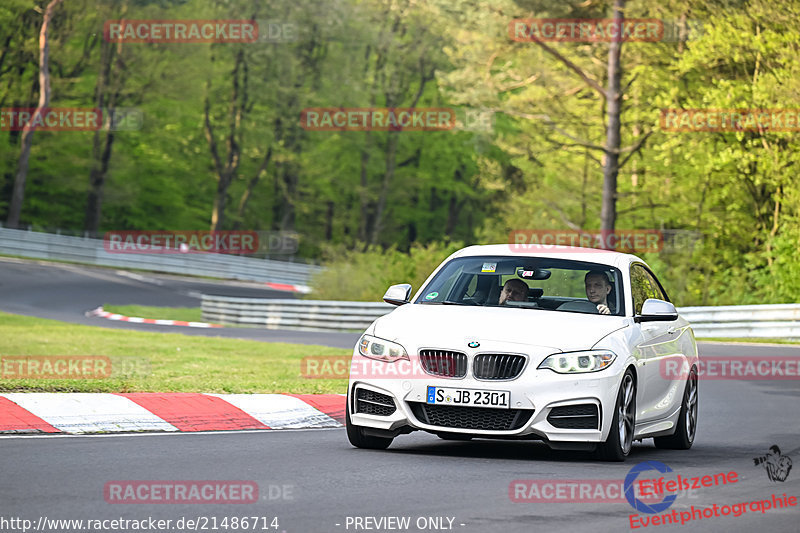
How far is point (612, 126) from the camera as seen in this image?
4050 cm

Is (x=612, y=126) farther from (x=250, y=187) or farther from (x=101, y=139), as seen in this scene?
(x=250, y=187)

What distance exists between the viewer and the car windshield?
1093 cm

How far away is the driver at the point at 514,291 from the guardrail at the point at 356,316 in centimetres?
1930

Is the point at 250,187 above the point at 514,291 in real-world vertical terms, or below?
above

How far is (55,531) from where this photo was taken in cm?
631

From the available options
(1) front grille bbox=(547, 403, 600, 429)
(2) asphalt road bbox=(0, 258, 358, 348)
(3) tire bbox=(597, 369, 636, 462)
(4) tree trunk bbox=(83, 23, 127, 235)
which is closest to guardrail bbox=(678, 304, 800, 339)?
(2) asphalt road bbox=(0, 258, 358, 348)

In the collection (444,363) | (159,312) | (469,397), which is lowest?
(159,312)

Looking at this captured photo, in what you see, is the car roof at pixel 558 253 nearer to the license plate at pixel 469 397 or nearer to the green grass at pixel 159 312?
the license plate at pixel 469 397

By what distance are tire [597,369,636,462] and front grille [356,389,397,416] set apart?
156 cm

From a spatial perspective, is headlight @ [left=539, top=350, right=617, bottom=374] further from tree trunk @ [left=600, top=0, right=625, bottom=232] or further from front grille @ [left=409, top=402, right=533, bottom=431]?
tree trunk @ [left=600, top=0, right=625, bottom=232]

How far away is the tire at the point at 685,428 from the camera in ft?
37.8

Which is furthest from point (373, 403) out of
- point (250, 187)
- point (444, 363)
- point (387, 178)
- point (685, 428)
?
point (387, 178)

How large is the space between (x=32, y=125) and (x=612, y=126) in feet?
102

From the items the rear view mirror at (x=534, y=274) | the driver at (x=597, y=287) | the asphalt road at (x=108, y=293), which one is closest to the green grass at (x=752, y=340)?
the asphalt road at (x=108, y=293)
